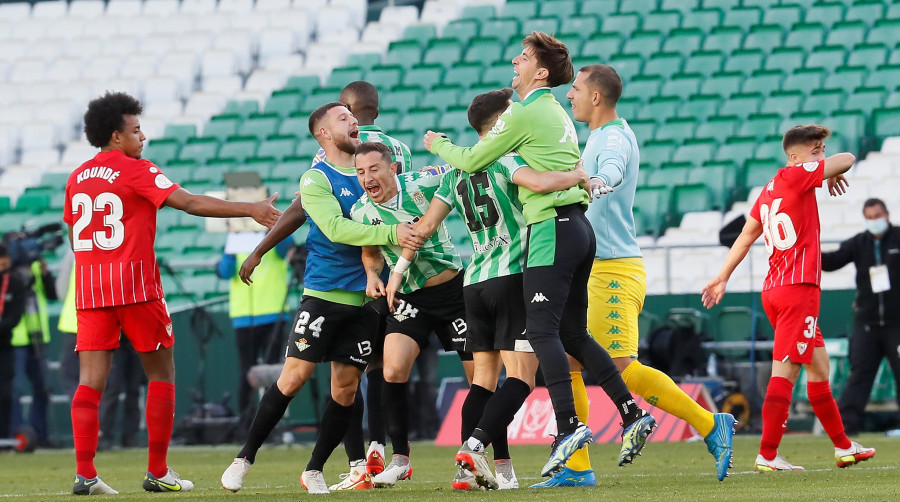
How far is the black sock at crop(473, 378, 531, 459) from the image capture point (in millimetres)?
5820

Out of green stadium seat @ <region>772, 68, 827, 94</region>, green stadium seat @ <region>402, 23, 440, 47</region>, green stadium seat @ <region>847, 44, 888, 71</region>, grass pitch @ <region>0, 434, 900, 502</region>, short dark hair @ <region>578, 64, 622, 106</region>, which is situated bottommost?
grass pitch @ <region>0, 434, 900, 502</region>

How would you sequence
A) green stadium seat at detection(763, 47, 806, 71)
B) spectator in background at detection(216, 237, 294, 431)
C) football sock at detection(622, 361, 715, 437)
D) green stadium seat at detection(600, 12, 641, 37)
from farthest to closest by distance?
green stadium seat at detection(600, 12, 641, 37) → green stadium seat at detection(763, 47, 806, 71) → spectator in background at detection(216, 237, 294, 431) → football sock at detection(622, 361, 715, 437)

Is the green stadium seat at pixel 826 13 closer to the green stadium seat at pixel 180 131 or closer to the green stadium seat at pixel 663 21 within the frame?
the green stadium seat at pixel 663 21

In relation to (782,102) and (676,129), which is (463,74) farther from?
(782,102)

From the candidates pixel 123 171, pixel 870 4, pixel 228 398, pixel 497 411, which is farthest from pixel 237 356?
pixel 870 4

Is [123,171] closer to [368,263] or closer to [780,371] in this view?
[368,263]

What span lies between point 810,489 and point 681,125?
12.1 m

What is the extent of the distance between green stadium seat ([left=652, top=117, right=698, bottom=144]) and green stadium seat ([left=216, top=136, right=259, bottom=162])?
19.2ft

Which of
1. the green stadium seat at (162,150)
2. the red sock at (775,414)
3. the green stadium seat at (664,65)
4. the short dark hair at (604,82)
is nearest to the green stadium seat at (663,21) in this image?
the green stadium seat at (664,65)

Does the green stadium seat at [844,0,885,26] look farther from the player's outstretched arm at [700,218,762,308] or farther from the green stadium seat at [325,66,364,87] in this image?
the player's outstretched arm at [700,218,762,308]

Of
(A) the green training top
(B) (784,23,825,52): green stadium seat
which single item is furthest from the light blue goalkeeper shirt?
(B) (784,23,825,52): green stadium seat

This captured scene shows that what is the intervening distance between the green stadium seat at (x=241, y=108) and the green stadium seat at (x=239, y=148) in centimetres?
123

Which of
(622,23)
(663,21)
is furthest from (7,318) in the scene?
(663,21)

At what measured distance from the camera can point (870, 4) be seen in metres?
19.0
